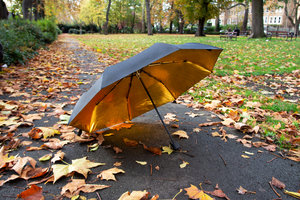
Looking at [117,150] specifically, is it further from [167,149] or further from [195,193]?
[195,193]

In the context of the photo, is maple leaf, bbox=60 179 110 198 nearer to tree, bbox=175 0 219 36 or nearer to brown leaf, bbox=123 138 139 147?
brown leaf, bbox=123 138 139 147

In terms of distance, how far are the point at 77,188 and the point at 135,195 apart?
0.52m

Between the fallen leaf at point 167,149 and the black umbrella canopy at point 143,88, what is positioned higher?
the black umbrella canopy at point 143,88

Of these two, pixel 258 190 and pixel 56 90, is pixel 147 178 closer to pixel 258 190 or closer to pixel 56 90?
pixel 258 190

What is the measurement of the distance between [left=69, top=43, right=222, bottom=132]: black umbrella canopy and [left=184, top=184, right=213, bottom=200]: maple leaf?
1098 millimetres

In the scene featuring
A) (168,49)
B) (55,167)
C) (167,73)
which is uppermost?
(168,49)

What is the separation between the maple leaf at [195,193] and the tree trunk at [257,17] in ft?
60.7

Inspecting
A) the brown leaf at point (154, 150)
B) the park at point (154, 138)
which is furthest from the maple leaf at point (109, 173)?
the brown leaf at point (154, 150)

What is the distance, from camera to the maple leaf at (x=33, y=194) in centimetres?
165

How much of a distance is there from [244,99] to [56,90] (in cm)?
400

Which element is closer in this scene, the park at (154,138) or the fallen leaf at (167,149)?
the park at (154,138)

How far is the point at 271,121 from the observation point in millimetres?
3008

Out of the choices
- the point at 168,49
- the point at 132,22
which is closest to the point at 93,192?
the point at 168,49

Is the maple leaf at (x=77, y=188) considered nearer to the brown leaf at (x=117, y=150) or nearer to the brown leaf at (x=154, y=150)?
the brown leaf at (x=117, y=150)
